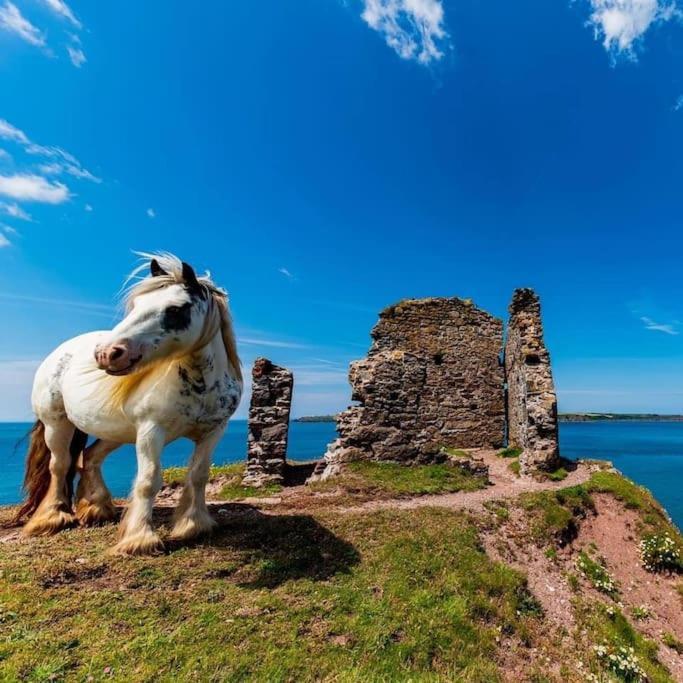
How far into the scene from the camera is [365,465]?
9.34m

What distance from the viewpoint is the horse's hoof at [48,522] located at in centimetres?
507

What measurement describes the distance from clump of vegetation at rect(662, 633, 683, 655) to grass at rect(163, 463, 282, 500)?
6862mm

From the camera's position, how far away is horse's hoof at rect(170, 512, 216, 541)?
15.3 ft

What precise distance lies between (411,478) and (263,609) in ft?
18.9

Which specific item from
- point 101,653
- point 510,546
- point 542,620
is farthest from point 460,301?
point 101,653

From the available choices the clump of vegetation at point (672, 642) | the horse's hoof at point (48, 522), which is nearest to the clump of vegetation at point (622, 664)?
the clump of vegetation at point (672, 642)

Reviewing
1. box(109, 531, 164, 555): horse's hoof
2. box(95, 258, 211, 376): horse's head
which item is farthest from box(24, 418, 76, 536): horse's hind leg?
box(95, 258, 211, 376): horse's head

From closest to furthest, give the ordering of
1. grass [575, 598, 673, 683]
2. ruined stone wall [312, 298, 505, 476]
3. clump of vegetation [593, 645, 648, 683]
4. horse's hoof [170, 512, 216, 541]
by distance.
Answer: clump of vegetation [593, 645, 648, 683] < grass [575, 598, 673, 683] < horse's hoof [170, 512, 216, 541] < ruined stone wall [312, 298, 505, 476]

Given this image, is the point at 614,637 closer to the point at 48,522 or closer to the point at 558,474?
the point at 558,474

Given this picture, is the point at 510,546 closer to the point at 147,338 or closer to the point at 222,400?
the point at 222,400

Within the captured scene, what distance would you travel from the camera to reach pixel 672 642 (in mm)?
5277

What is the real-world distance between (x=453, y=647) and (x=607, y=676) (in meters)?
1.93

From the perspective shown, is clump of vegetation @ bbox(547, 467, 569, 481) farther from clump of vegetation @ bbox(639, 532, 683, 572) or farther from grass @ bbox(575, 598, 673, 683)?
grass @ bbox(575, 598, 673, 683)

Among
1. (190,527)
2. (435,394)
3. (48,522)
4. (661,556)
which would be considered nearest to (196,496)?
(190,527)
